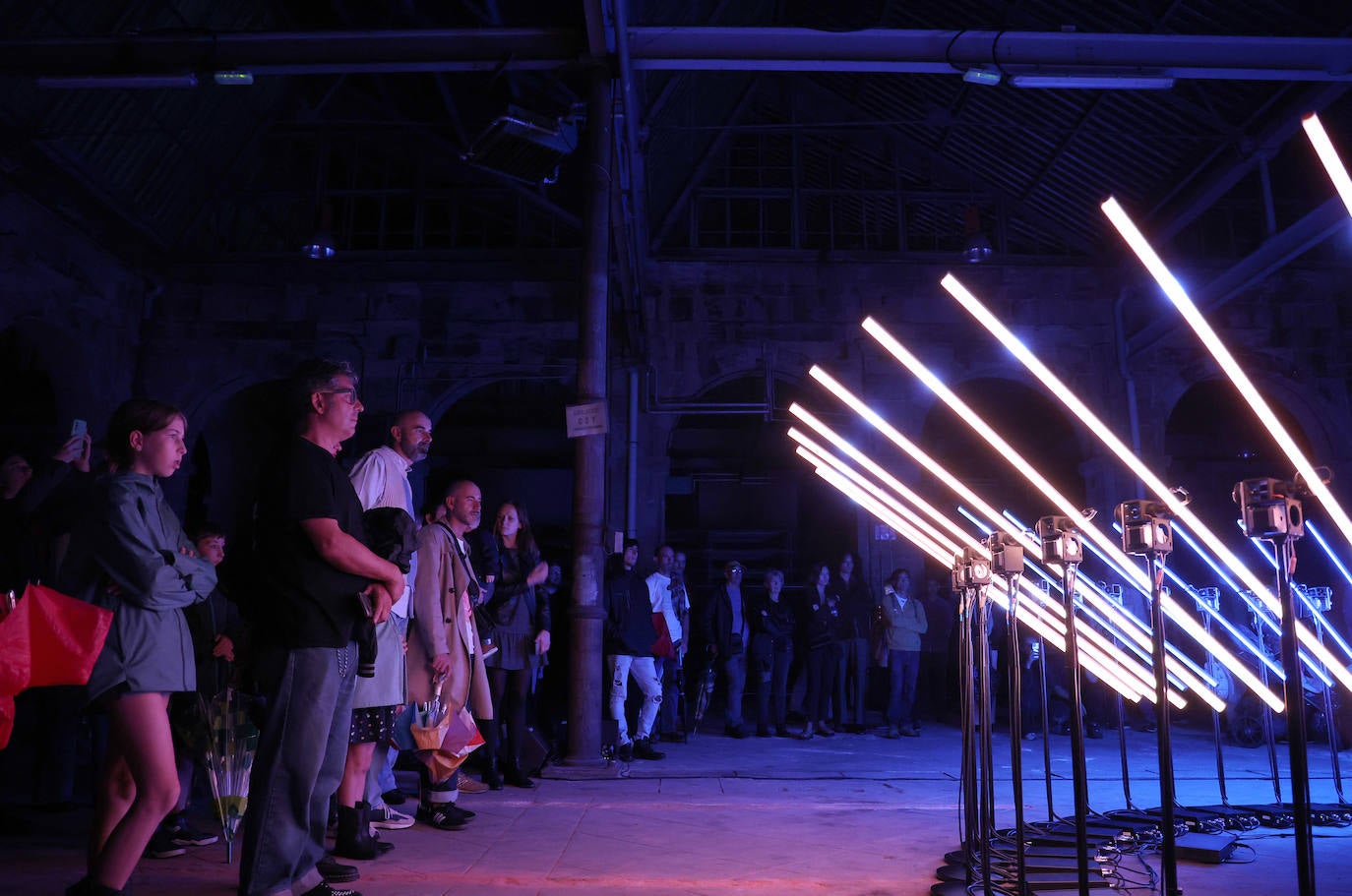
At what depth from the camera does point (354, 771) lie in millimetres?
3596

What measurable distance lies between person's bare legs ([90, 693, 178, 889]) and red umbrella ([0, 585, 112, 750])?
→ 0.50 ft

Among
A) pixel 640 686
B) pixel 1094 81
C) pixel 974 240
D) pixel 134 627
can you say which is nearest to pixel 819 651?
pixel 640 686

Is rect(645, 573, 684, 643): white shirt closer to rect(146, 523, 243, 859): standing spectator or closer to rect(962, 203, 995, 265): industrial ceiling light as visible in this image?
rect(146, 523, 243, 859): standing spectator

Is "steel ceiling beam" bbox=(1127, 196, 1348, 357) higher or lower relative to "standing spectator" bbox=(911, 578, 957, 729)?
higher

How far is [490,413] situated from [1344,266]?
12.0 m

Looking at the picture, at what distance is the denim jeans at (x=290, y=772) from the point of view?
2539mm

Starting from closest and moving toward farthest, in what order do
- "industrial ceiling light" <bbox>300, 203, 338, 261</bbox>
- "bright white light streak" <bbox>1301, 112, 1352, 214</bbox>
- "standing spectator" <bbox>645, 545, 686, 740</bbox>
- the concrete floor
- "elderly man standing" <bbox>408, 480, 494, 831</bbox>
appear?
"bright white light streak" <bbox>1301, 112, 1352, 214</bbox>
the concrete floor
"elderly man standing" <bbox>408, 480, 494, 831</bbox>
"standing spectator" <bbox>645, 545, 686, 740</bbox>
"industrial ceiling light" <bbox>300, 203, 338, 261</bbox>

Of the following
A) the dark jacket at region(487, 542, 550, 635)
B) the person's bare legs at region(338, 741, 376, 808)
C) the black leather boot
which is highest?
the dark jacket at region(487, 542, 550, 635)

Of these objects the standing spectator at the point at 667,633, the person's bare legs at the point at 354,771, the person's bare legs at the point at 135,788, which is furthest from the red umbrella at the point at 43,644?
the standing spectator at the point at 667,633

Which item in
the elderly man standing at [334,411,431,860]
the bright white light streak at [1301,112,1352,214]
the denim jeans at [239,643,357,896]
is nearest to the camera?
the bright white light streak at [1301,112,1352,214]

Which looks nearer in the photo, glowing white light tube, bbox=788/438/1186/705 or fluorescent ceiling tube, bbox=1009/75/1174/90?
glowing white light tube, bbox=788/438/1186/705

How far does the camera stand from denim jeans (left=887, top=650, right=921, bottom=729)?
9.16 meters

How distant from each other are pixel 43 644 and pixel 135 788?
477 millimetres

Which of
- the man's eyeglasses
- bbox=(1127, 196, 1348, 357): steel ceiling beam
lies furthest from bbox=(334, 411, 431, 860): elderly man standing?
bbox=(1127, 196, 1348, 357): steel ceiling beam
